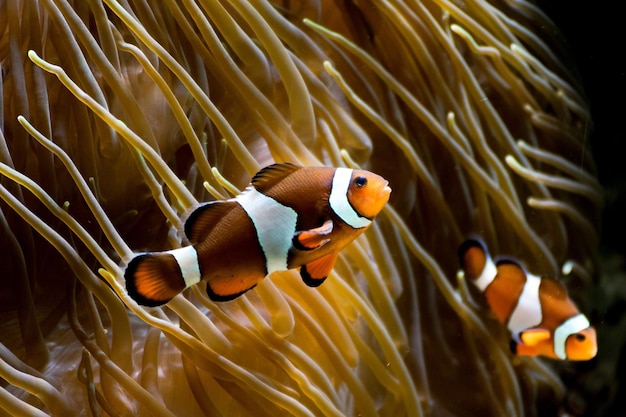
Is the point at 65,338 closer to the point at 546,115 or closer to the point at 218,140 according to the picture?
the point at 218,140

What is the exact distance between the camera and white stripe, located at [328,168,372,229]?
31.1 inches

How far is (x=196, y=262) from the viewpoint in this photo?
754 mm

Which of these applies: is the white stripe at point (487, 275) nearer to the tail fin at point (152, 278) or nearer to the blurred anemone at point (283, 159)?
the blurred anemone at point (283, 159)

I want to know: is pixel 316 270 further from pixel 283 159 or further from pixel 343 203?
pixel 283 159

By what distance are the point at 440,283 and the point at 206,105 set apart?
0.54 m

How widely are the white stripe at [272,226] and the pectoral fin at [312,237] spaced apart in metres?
0.03

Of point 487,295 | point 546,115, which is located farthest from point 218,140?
point 546,115

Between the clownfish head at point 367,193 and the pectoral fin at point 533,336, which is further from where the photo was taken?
the pectoral fin at point 533,336

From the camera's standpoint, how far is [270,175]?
2.68ft

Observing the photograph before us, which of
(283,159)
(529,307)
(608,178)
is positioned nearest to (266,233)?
(283,159)

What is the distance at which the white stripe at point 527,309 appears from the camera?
1.20m

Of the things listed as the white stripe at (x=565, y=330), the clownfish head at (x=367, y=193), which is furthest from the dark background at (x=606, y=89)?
the clownfish head at (x=367, y=193)

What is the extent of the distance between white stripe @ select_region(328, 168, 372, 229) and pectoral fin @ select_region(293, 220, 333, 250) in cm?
3

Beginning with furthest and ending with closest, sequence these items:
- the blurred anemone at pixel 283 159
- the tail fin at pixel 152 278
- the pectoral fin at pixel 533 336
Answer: the pectoral fin at pixel 533 336 < the blurred anemone at pixel 283 159 < the tail fin at pixel 152 278
